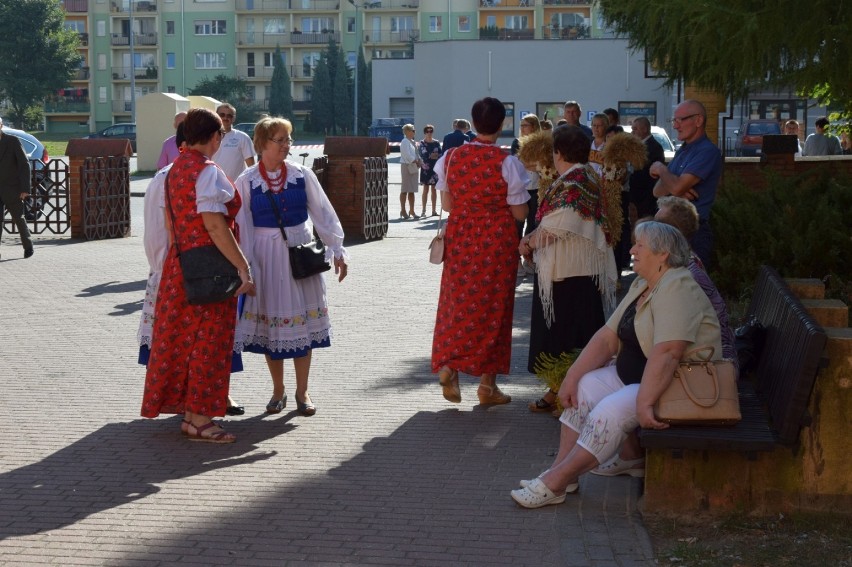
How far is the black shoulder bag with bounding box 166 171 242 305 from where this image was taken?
6.87 m

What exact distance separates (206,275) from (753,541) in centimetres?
319

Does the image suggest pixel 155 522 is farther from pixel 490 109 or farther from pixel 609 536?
pixel 490 109

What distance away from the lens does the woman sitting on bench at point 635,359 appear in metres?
5.56

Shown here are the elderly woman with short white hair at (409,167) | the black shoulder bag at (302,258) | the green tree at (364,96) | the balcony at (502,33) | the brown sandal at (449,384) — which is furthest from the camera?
the green tree at (364,96)

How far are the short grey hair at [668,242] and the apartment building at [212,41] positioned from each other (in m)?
89.9

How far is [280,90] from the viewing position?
306ft

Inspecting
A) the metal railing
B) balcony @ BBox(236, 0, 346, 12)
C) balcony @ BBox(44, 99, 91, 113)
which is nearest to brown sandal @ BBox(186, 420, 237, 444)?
the metal railing

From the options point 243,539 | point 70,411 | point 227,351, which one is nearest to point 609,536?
point 243,539

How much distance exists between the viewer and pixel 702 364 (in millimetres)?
5578

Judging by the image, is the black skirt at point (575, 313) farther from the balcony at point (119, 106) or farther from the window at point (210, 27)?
the balcony at point (119, 106)

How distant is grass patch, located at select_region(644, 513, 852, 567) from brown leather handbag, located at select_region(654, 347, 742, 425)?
45 cm

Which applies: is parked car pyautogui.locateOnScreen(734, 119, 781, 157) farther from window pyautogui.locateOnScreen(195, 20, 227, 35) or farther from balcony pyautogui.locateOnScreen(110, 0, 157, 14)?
balcony pyautogui.locateOnScreen(110, 0, 157, 14)

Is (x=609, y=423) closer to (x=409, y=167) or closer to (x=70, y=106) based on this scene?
(x=409, y=167)

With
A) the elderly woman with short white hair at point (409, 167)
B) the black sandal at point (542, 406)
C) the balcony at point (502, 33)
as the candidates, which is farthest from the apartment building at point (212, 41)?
the black sandal at point (542, 406)
